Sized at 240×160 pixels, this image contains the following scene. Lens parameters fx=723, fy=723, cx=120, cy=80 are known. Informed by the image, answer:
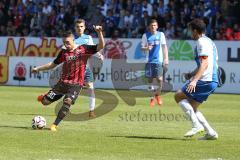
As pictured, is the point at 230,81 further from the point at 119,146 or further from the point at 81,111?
the point at 119,146

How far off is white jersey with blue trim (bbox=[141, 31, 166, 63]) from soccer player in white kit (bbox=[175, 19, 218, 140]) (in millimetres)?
8881

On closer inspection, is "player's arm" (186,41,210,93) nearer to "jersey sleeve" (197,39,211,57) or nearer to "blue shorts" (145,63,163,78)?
"jersey sleeve" (197,39,211,57)

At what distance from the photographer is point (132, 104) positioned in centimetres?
2209

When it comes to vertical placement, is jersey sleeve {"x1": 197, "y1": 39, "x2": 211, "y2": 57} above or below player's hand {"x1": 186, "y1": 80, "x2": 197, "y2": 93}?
above

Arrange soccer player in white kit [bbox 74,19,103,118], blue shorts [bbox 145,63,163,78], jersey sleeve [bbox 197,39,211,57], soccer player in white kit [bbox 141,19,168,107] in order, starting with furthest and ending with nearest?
blue shorts [bbox 145,63,163,78]
soccer player in white kit [bbox 141,19,168,107]
soccer player in white kit [bbox 74,19,103,118]
jersey sleeve [bbox 197,39,211,57]

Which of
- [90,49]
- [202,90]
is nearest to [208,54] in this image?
[202,90]

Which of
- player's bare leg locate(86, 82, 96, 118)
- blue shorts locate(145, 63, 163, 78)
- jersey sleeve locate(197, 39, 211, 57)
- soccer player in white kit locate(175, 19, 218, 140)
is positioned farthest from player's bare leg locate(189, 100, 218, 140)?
blue shorts locate(145, 63, 163, 78)

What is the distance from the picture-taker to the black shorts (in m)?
14.3

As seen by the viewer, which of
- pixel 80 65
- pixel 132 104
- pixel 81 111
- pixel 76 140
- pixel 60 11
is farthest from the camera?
pixel 60 11

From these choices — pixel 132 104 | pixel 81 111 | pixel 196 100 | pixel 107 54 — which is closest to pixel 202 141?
pixel 196 100

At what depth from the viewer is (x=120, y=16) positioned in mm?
34375

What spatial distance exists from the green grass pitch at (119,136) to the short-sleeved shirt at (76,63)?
1.02 m

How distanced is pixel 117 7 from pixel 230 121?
61.3ft

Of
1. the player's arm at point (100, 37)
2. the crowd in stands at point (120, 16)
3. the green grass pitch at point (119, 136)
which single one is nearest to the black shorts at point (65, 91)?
the green grass pitch at point (119, 136)
